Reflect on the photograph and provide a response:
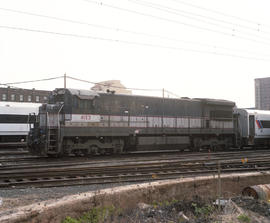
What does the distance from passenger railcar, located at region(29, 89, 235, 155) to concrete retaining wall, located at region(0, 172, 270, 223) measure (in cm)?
792

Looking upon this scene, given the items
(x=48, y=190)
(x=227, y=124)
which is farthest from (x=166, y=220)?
(x=227, y=124)

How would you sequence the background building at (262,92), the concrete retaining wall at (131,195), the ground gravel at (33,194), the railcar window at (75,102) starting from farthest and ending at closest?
1. the background building at (262,92)
2. the railcar window at (75,102)
3. the ground gravel at (33,194)
4. the concrete retaining wall at (131,195)

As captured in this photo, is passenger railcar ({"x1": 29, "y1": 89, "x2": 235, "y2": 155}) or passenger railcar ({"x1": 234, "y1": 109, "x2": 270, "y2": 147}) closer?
passenger railcar ({"x1": 29, "y1": 89, "x2": 235, "y2": 155})

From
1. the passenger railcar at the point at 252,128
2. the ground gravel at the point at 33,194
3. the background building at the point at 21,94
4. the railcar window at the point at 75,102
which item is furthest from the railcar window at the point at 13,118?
the background building at the point at 21,94

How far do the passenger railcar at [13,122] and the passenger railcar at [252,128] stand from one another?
656 inches

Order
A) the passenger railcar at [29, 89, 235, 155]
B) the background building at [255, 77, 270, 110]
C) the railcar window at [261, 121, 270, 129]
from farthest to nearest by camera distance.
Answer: the background building at [255, 77, 270, 110] < the railcar window at [261, 121, 270, 129] < the passenger railcar at [29, 89, 235, 155]

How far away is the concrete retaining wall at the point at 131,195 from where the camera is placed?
3787 mm

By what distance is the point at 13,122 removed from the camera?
20547mm

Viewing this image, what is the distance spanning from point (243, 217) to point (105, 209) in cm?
228

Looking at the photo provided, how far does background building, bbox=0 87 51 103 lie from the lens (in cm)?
5756

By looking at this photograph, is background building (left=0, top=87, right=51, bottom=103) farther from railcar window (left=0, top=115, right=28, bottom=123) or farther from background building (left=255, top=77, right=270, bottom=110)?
background building (left=255, top=77, right=270, bottom=110)

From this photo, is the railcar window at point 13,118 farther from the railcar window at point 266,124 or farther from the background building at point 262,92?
the background building at point 262,92

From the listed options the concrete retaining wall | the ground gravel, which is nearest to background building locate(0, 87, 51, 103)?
the ground gravel

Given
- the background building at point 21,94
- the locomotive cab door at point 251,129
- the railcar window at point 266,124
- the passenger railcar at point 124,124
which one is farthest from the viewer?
the background building at point 21,94
